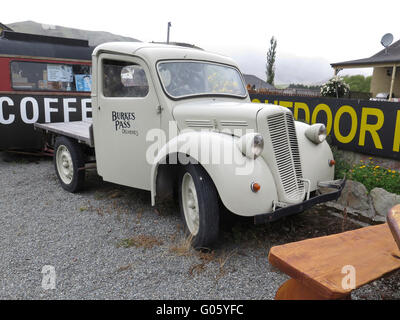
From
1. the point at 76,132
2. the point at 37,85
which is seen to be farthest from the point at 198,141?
the point at 37,85

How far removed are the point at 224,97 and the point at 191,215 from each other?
1452mm

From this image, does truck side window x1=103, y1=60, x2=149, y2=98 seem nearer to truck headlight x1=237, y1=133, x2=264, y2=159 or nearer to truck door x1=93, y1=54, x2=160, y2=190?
truck door x1=93, y1=54, x2=160, y2=190

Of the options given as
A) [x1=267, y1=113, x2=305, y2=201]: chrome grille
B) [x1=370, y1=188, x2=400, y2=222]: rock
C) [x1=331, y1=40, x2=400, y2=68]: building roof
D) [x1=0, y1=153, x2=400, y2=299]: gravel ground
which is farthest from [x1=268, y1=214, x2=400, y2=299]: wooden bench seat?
[x1=331, y1=40, x2=400, y2=68]: building roof

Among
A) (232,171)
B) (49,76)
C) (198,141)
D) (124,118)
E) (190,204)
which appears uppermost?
(49,76)

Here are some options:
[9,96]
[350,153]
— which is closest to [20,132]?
[9,96]

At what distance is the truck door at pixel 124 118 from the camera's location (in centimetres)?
368

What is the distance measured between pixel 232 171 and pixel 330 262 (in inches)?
42.0

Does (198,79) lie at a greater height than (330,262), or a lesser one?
greater

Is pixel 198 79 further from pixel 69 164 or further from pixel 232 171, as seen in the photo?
pixel 69 164

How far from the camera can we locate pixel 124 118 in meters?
3.87

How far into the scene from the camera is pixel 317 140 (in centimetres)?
347
